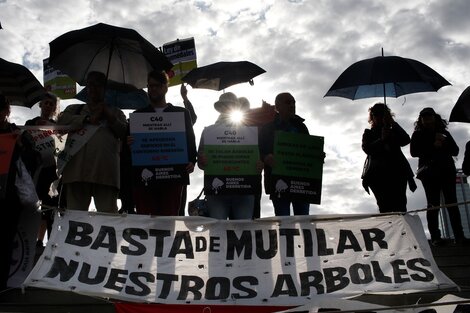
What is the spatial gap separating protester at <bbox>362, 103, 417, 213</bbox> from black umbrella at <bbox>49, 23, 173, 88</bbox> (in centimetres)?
263

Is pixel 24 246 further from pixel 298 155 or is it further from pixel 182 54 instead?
pixel 182 54

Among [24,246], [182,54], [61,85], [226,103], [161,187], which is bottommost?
[24,246]

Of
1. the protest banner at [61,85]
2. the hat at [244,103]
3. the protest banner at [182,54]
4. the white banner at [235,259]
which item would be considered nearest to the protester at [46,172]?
the hat at [244,103]

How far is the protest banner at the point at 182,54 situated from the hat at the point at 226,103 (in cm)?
297

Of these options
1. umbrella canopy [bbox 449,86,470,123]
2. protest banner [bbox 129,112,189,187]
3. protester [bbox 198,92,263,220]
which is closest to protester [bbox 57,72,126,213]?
protest banner [bbox 129,112,189,187]

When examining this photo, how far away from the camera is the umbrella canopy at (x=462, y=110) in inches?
285

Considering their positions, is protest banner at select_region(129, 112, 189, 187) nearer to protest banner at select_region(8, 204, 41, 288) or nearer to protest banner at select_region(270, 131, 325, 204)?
Answer: protest banner at select_region(270, 131, 325, 204)

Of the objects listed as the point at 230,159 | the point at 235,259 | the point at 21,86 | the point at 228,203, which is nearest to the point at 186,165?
the point at 230,159

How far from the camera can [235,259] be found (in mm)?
4965

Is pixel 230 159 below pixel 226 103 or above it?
below

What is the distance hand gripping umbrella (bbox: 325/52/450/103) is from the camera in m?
7.34

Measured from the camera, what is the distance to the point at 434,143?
7.57 meters

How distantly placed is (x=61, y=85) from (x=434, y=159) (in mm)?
6074

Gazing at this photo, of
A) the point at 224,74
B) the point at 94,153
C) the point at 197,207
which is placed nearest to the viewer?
the point at 94,153
